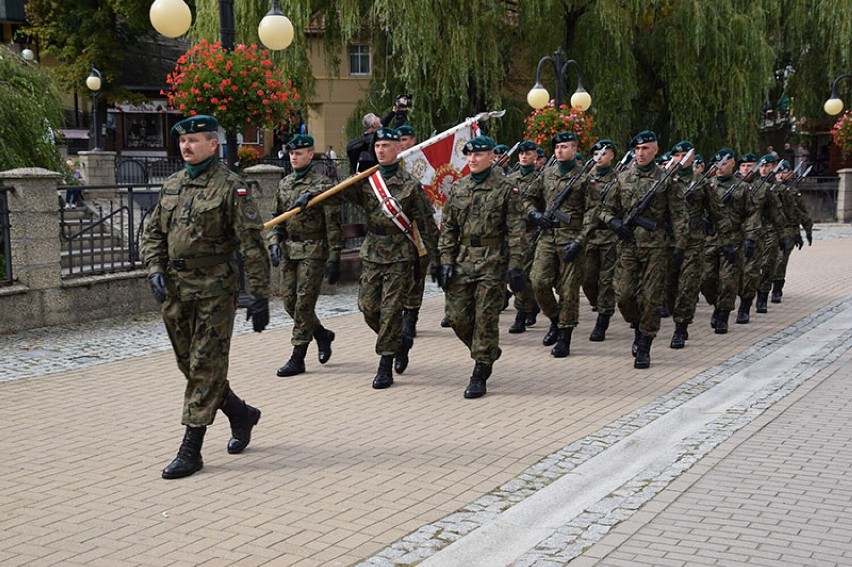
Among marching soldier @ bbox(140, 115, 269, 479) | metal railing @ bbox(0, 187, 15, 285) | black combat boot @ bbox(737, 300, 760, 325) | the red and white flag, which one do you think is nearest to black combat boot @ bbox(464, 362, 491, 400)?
marching soldier @ bbox(140, 115, 269, 479)

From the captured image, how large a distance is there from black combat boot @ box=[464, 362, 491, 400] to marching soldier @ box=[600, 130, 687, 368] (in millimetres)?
1894

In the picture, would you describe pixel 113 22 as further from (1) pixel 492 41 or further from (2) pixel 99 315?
(2) pixel 99 315

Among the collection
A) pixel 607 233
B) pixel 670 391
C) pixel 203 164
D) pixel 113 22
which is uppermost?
pixel 113 22

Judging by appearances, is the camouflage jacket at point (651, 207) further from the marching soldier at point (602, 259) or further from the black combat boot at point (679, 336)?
the black combat boot at point (679, 336)

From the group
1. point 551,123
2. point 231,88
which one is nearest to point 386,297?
point 231,88

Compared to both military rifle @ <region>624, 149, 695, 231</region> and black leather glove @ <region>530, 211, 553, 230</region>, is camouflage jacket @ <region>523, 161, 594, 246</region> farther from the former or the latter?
military rifle @ <region>624, 149, 695, 231</region>

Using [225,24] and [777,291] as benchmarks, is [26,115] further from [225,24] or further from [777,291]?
[777,291]

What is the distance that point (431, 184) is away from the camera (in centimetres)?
1134

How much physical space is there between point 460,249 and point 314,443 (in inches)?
91.8

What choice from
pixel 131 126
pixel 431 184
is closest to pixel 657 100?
pixel 431 184

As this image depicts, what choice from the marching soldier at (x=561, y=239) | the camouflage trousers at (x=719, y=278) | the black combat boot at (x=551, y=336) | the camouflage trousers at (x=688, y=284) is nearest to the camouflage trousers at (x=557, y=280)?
the marching soldier at (x=561, y=239)

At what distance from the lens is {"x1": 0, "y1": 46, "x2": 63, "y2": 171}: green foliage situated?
13227mm

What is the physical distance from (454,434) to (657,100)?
1942 cm

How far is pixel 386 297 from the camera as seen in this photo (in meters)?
8.36
